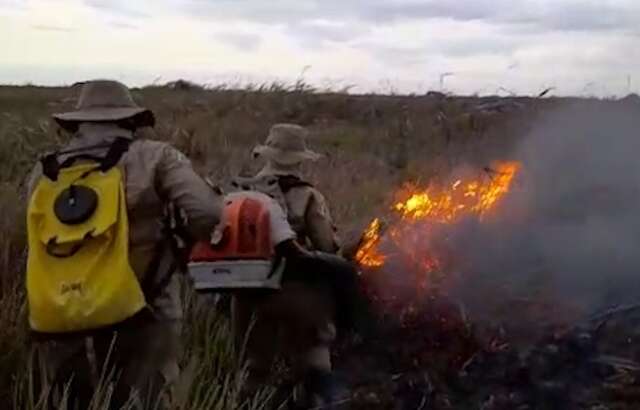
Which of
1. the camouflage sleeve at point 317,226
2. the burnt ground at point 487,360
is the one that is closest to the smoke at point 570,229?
A: the burnt ground at point 487,360

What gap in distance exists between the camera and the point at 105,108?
17.0ft

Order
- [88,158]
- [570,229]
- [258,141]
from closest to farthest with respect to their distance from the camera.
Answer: [88,158]
[570,229]
[258,141]

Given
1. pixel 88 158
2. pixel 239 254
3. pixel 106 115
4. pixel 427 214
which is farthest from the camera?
pixel 427 214

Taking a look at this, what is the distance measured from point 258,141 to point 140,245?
1370cm

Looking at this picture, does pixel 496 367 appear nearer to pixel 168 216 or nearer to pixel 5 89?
pixel 168 216

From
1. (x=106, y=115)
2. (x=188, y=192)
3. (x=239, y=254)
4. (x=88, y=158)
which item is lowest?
(x=239, y=254)

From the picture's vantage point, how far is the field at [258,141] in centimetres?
589

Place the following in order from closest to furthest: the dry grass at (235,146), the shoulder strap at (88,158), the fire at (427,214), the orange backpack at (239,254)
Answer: the shoulder strap at (88,158) → the dry grass at (235,146) → the orange backpack at (239,254) → the fire at (427,214)

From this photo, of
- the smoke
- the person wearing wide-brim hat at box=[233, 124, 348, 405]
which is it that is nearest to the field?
the person wearing wide-brim hat at box=[233, 124, 348, 405]

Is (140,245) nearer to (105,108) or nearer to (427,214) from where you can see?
(105,108)

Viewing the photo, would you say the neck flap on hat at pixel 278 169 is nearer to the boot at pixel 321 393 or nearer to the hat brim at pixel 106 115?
the boot at pixel 321 393

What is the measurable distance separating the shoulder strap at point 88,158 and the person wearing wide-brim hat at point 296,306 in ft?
6.78

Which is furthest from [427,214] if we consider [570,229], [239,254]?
[239,254]

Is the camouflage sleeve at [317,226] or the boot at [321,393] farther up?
the camouflage sleeve at [317,226]
